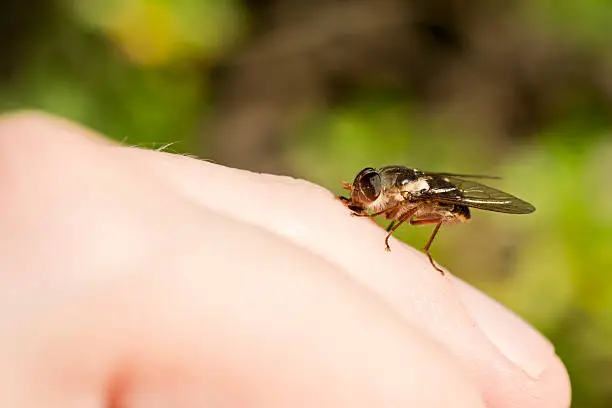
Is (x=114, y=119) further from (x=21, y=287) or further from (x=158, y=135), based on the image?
(x=21, y=287)

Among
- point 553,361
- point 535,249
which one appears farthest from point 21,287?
point 535,249

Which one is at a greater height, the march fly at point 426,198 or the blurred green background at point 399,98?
the march fly at point 426,198

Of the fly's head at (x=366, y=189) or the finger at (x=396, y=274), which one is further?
the fly's head at (x=366, y=189)

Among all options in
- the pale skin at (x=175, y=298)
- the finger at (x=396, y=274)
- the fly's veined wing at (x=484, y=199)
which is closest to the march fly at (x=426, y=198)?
the fly's veined wing at (x=484, y=199)

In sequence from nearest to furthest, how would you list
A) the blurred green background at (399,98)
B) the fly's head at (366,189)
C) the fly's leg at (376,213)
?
the fly's leg at (376,213) < the fly's head at (366,189) < the blurred green background at (399,98)

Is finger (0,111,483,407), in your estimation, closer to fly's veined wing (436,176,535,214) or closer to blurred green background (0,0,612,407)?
fly's veined wing (436,176,535,214)

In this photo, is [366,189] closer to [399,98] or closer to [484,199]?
[484,199]

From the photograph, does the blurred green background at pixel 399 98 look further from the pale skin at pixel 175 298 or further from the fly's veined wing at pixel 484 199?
the pale skin at pixel 175 298
